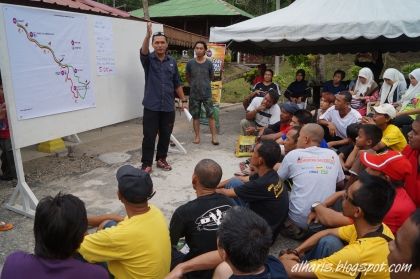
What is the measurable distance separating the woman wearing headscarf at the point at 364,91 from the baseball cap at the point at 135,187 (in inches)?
210

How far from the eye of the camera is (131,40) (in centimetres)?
534

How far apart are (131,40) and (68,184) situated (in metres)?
2.18

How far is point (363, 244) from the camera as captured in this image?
78.4 inches

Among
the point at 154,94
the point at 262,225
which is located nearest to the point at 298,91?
the point at 154,94

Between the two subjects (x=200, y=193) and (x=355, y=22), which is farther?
(x=355, y=22)

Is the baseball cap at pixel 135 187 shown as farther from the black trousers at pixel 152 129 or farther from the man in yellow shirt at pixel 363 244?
the black trousers at pixel 152 129

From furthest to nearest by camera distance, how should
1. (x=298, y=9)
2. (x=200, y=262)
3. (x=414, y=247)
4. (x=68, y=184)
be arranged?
(x=298, y=9) → (x=68, y=184) → (x=200, y=262) → (x=414, y=247)

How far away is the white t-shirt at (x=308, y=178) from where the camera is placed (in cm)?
313

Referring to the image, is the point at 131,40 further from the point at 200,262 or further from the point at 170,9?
the point at 170,9

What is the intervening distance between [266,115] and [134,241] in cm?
444

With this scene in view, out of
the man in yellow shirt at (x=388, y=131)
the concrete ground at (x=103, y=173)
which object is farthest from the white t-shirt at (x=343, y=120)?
the concrete ground at (x=103, y=173)

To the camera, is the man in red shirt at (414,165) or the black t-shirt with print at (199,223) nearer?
the black t-shirt with print at (199,223)

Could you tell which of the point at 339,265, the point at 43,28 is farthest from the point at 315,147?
the point at 43,28

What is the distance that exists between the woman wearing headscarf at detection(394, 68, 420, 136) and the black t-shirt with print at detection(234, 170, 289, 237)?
2.44 metres
